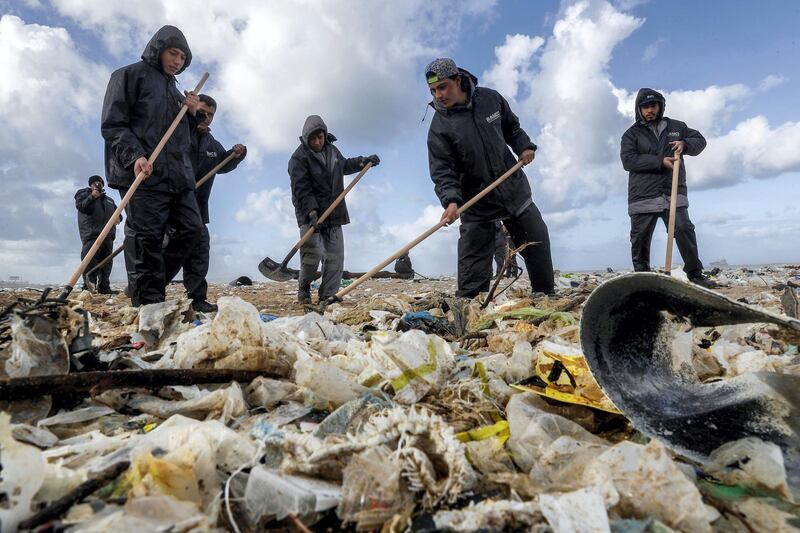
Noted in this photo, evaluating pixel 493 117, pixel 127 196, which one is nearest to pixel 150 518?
pixel 127 196

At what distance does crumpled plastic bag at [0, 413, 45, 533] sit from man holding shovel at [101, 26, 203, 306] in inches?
136

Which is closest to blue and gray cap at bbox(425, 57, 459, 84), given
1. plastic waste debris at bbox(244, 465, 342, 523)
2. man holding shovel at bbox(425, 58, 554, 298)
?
man holding shovel at bbox(425, 58, 554, 298)

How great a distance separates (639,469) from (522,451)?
307 mm

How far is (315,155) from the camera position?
21.0 feet

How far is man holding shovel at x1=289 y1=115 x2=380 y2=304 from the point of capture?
6.27 metres

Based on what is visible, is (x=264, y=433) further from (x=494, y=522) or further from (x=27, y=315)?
(x=27, y=315)

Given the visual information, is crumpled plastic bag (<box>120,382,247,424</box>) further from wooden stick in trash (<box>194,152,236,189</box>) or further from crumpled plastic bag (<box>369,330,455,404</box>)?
wooden stick in trash (<box>194,152,236,189</box>)

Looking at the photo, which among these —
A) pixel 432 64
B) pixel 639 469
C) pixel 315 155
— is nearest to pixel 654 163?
pixel 432 64

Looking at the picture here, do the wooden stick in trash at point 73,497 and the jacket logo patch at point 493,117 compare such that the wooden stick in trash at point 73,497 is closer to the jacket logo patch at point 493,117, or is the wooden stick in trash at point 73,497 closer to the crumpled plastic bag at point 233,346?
the crumpled plastic bag at point 233,346

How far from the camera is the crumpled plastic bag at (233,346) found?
1687 mm

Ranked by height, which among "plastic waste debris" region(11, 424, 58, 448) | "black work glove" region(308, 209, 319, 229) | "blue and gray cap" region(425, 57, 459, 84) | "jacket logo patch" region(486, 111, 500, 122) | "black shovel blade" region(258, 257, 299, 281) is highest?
"blue and gray cap" region(425, 57, 459, 84)

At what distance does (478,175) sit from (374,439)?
12.8ft

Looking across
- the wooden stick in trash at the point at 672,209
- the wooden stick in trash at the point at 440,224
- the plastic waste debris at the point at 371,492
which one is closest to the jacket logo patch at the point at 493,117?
the wooden stick in trash at the point at 440,224

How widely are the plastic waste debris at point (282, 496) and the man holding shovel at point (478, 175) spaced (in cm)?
363
